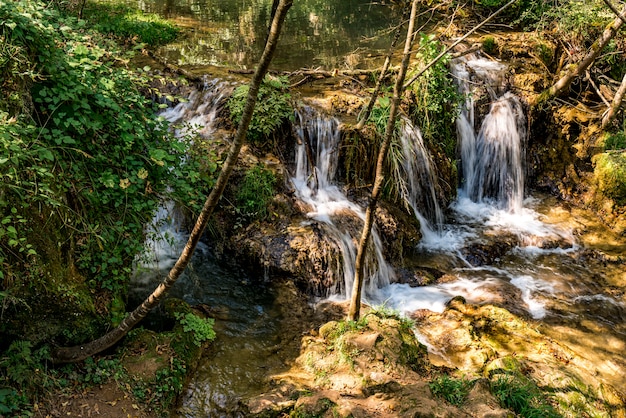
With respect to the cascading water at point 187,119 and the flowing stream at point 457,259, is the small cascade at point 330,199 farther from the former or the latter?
the cascading water at point 187,119

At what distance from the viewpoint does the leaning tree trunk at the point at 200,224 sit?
2995mm

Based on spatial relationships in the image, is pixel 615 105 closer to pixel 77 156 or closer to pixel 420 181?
pixel 420 181

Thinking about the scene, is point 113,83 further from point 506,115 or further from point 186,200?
point 506,115

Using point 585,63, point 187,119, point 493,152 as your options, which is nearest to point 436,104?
point 493,152

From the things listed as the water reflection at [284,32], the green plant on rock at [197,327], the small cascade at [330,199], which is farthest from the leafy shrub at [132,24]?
the green plant on rock at [197,327]

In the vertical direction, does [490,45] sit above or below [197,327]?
above

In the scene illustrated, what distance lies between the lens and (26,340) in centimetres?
400

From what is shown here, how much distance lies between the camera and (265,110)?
815cm

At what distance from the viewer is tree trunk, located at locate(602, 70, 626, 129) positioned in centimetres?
984

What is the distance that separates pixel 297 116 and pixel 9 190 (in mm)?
5509

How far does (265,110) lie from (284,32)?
695 centimetres

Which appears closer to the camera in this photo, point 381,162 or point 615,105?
point 381,162

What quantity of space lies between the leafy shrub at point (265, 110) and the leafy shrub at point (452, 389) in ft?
16.5

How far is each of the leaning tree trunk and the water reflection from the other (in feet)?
25.4
